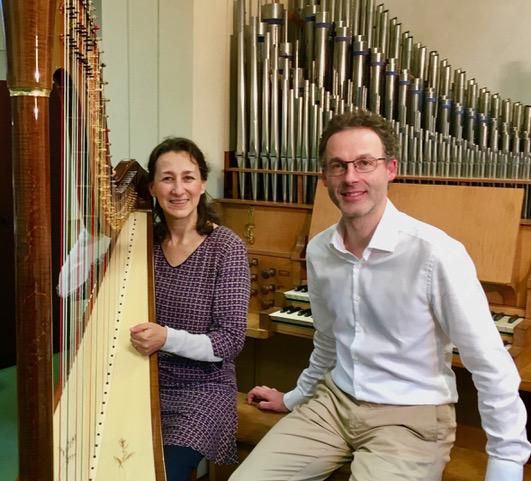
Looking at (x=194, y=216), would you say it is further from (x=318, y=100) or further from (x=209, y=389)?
(x=318, y=100)

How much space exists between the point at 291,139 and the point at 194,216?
115cm

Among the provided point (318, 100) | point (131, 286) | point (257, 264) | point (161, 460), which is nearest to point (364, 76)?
point (318, 100)

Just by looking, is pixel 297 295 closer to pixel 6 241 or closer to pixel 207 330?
pixel 207 330

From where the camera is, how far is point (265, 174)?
10.6 feet

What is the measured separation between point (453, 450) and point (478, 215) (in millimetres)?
992

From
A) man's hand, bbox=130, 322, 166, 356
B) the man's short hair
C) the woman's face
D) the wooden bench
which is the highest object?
the man's short hair

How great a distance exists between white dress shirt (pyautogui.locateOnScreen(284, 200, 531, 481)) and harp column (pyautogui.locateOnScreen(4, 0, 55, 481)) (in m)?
1.04

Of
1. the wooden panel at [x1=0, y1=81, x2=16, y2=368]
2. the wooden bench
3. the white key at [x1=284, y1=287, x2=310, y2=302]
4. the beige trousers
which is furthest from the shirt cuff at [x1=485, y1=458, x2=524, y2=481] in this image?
the wooden panel at [x1=0, y1=81, x2=16, y2=368]

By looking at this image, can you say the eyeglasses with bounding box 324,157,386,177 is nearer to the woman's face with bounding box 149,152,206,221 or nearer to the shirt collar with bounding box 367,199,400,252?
the shirt collar with bounding box 367,199,400,252

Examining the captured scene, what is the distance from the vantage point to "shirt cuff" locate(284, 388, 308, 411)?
1.96 metres

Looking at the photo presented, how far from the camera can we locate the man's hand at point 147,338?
172 centimetres

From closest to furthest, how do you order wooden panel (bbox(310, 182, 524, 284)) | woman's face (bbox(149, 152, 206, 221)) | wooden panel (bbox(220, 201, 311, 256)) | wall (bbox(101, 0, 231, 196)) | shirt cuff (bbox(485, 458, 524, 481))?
shirt cuff (bbox(485, 458, 524, 481)) → woman's face (bbox(149, 152, 206, 221)) → wooden panel (bbox(310, 182, 524, 284)) → wall (bbox(101, 0, 231, 196)) → wooden panel (bbox(220, 201, 311, 256))

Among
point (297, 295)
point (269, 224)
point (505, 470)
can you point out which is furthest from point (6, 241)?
point (505, 470)

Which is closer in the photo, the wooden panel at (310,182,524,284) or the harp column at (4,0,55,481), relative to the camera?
the harp column at (4,0,55,481)
